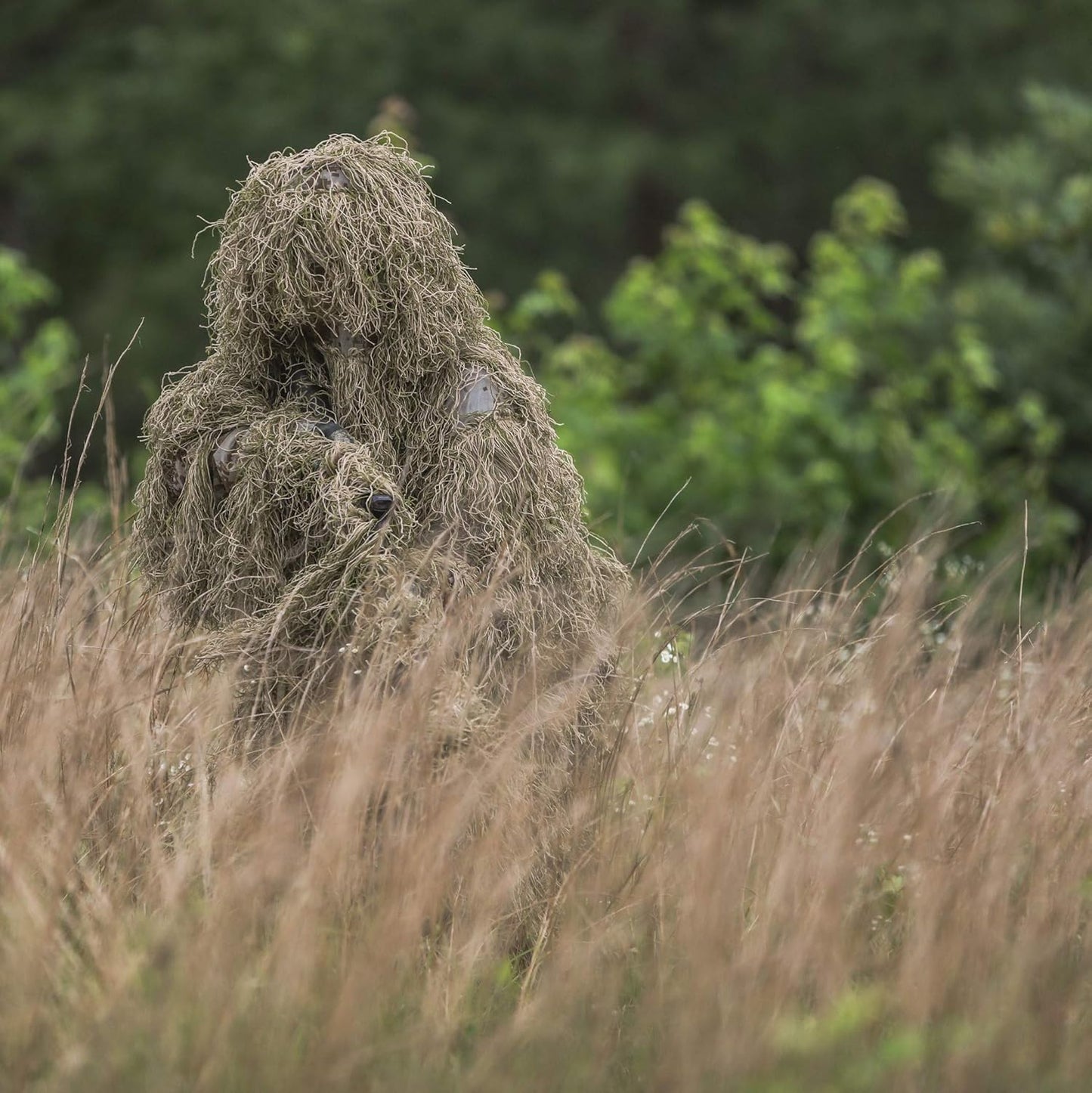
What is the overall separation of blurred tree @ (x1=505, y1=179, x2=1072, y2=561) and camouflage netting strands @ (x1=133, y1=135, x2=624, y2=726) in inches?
192

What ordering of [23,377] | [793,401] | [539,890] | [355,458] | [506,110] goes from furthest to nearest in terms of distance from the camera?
[506,110] → [793,401] → [23,377] → [539,890] → [355,458]

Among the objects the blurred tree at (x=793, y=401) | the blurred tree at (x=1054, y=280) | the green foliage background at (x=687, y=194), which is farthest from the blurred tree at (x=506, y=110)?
the blurred tree at (x=1054, y=280)

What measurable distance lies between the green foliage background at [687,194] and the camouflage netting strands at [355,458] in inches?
221

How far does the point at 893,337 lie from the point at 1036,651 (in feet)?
19.9

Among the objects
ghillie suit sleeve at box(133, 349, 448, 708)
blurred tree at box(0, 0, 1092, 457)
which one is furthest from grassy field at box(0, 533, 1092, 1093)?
blurred tree at box(0, 0, 1092, 457)

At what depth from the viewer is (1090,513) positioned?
9.22m

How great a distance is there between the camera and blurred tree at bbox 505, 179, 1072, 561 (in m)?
8.46

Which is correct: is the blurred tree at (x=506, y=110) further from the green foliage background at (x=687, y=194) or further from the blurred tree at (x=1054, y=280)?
the blurred tree at (x=1054, y=280)

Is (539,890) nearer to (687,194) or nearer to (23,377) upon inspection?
(23,377)

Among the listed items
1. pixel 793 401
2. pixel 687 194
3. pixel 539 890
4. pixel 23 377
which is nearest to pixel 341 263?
pixel 539 890

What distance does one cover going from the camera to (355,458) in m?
2.76

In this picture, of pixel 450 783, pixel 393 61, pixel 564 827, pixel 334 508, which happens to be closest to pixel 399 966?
pixel 450 783

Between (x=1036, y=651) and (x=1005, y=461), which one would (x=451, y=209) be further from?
(x=1036, y=651)

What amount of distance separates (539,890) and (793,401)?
19.1 feet
